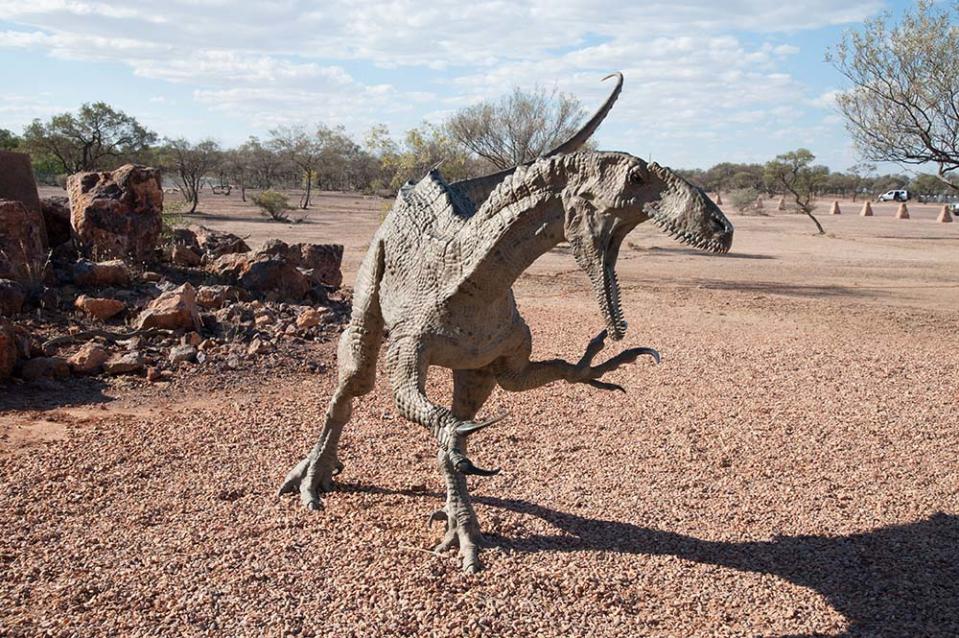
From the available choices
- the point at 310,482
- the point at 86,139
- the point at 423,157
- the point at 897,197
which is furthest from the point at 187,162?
the point at 897,197

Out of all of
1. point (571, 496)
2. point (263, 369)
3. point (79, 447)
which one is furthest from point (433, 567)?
point (263, 369)

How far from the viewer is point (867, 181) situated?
73.5m

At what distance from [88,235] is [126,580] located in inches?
292

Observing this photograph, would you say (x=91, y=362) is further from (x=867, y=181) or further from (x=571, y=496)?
(x=867, y=181)

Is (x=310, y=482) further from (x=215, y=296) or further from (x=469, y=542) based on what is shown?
(x=215, y=296)

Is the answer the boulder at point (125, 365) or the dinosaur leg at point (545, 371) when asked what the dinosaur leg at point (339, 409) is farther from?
the boulder at point (125, 365)

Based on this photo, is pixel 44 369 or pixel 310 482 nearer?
pixel 310 482

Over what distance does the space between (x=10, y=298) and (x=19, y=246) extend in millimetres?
1019

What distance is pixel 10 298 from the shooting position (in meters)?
7.66

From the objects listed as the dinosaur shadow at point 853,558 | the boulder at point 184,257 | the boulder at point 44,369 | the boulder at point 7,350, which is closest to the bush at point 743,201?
the boulder at point 184,257

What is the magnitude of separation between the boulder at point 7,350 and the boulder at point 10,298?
46.4 inches

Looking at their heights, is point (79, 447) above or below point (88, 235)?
below

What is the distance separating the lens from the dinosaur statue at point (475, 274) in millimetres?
2660

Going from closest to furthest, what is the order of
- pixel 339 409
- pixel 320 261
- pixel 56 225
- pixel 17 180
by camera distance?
pixel 339 409 < pixel 17 180 < pixel 56 225 < pixel 320 261
